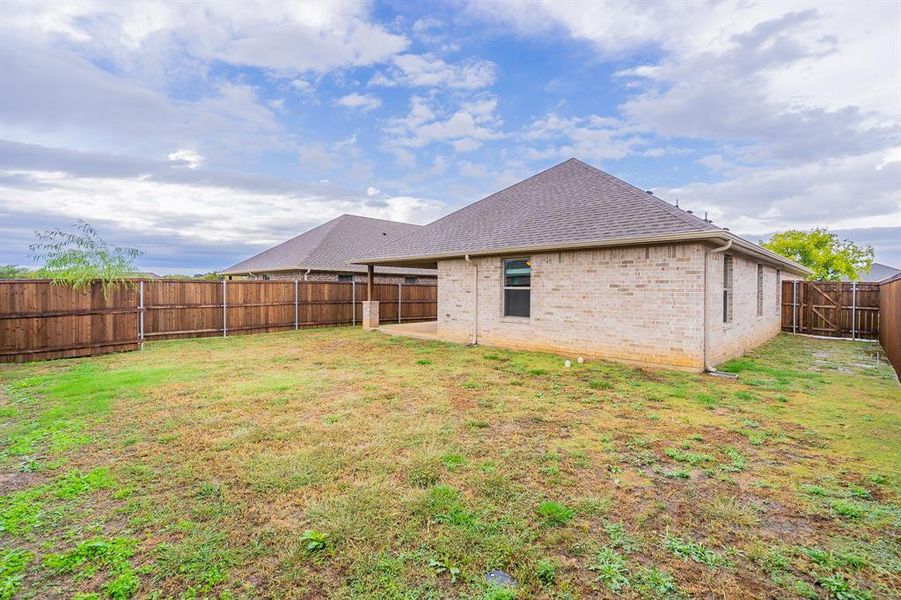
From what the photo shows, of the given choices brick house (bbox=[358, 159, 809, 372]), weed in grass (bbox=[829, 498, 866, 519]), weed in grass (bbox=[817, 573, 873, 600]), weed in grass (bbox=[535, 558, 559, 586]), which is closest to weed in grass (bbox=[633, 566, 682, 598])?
weed in grass (bbox=[535, 558, 559, 586])

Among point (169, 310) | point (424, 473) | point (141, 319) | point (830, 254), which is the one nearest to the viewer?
point (424, 473)

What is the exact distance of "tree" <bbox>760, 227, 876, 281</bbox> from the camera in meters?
26.3

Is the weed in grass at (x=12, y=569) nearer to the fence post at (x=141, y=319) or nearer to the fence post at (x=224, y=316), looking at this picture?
the fence post at (x=141, y=319)

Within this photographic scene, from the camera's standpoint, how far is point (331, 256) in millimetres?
20172

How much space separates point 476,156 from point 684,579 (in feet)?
61.6

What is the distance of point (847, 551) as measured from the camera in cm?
263

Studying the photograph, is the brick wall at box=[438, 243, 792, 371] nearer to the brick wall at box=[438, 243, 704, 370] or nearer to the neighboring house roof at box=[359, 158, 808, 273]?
the brick wall at box=[438, 243, 704, 370]

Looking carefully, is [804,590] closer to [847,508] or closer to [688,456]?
[847,508]

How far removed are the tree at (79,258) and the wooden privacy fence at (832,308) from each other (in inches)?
926

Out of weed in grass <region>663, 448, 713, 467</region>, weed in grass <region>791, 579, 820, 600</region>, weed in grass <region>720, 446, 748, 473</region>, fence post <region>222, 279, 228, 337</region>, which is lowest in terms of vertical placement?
weed in grass <region>720, 446, 748, 473</region>

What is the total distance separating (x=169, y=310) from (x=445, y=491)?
13.6 m

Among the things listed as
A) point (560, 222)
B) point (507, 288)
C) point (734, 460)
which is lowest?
point (734, 460)

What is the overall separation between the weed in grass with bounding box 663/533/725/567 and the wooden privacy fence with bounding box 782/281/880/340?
18461 millimetres

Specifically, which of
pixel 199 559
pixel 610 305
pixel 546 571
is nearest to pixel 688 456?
pixel 546 571
